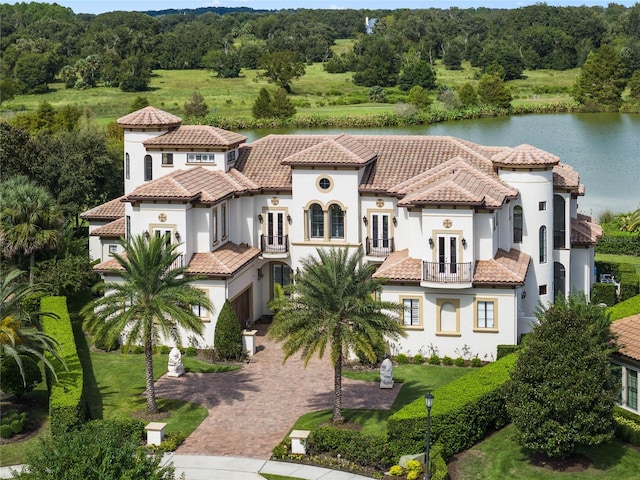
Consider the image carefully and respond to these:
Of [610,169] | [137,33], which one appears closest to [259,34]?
[137,33]

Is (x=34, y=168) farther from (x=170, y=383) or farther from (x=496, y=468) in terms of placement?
(x=496, y=468)

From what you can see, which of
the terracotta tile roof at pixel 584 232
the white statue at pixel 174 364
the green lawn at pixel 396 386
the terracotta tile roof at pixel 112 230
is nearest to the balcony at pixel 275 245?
the terracotta tile roof at pixel 112 230

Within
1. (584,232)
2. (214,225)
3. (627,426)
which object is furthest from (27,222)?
(627,426)

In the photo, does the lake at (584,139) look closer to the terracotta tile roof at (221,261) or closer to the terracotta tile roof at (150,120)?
the terracotta tile roof at (150,120)

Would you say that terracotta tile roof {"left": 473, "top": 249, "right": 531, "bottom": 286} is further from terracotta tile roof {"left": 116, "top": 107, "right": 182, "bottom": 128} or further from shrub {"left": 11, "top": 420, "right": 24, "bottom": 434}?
shrub {"left": 11, "top": 420, "right": 24, "bottom": 434}

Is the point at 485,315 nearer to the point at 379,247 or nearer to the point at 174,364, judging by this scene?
the point at 379,247

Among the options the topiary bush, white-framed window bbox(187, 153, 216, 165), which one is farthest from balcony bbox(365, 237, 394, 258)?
white-framed window bbox(187, 153, 216, 165)

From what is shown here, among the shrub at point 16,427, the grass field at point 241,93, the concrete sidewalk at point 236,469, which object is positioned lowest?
the concrete sidewalk at point 236,469
